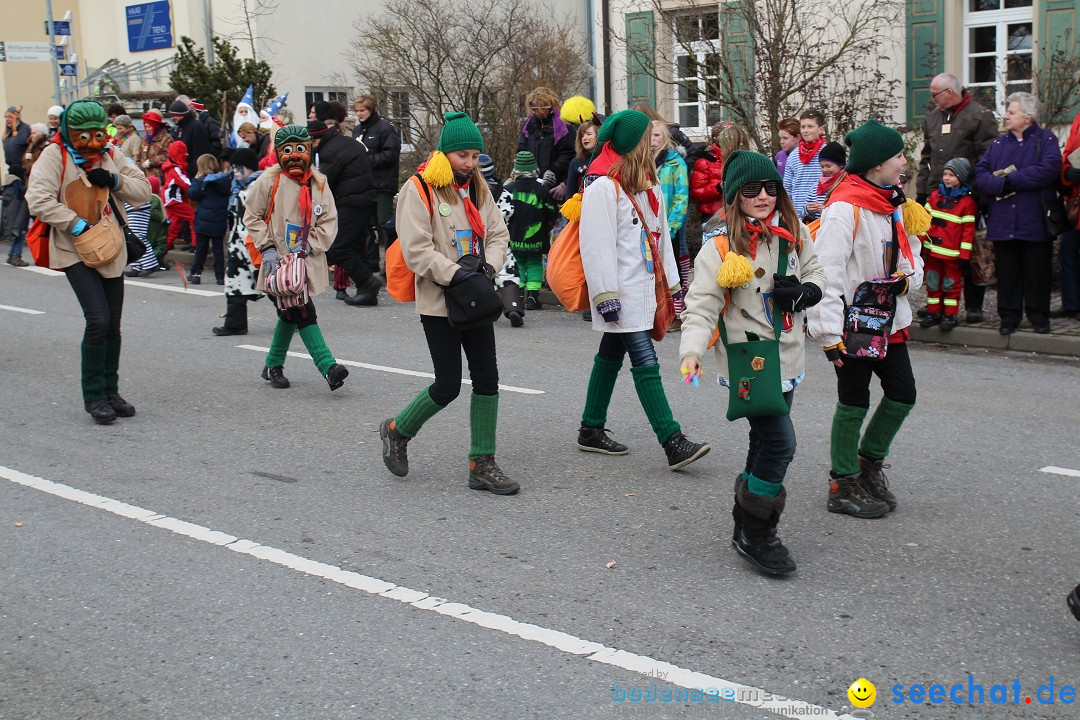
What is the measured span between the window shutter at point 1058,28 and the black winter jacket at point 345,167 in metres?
8.39

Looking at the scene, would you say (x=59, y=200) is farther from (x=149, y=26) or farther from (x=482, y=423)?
(x=149, y=26)

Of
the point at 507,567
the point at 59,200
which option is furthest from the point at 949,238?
the point at 59,200

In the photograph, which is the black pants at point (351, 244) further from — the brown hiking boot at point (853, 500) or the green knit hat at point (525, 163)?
the brown hiking boot at point (853, 500)

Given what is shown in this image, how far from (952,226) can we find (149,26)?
2350 cm

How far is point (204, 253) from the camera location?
48.6 ft

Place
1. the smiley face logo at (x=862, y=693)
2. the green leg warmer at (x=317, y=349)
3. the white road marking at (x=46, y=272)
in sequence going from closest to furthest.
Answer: the smiley face logo at (x=862, y=693) → the green leg warmer at (x=317, y=349) → the white road marking at (x=46, y=272)

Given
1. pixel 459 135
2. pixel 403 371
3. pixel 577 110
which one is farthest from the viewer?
pixel 577 110

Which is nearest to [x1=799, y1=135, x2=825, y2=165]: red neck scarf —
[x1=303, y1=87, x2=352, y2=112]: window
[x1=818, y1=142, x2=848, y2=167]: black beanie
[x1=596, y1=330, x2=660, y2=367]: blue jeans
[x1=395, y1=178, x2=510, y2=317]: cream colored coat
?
[x1=818, y1=142, x2=848, y2=167]: black beanie

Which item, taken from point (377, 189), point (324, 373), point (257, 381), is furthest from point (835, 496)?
point (377, 189)

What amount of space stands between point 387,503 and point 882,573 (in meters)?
2.43

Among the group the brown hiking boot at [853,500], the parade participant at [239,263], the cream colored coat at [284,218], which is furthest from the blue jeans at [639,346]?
the parade participant at [239,263]

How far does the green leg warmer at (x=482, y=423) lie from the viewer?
6.23m

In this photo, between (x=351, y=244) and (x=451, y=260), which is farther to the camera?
(x=351, y=244)

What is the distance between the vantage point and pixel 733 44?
1526 centimetres
